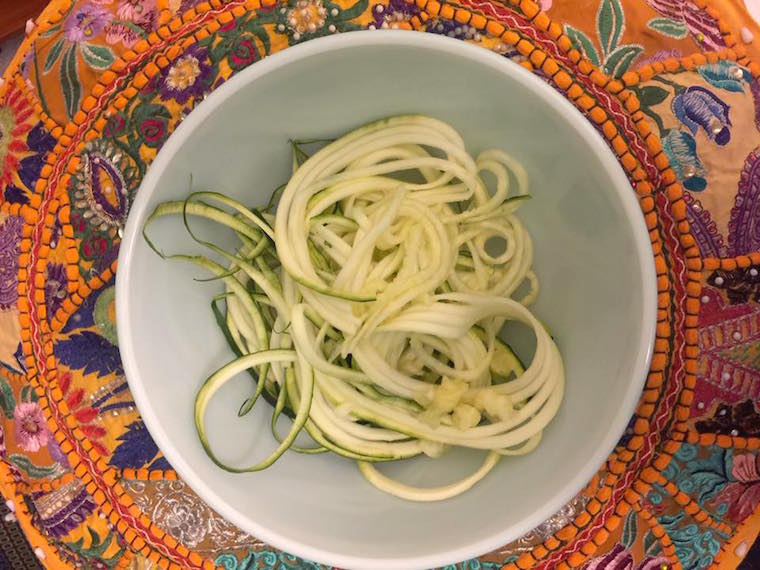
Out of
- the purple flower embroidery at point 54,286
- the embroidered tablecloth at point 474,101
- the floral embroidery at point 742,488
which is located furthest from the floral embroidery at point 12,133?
the floral embroidery at point 742,488

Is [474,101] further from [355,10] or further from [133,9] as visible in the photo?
[133,9]

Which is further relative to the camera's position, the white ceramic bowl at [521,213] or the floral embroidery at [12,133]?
the floral embroidery at [12,133]

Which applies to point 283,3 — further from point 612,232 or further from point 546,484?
point 546,484

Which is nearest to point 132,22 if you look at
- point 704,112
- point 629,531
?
point 704,112

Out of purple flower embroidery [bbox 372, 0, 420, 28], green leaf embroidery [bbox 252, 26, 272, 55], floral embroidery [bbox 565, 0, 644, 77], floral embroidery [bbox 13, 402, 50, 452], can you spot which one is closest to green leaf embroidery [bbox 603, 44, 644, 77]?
floral embroidery [bbox 565, 0, 644, 77]

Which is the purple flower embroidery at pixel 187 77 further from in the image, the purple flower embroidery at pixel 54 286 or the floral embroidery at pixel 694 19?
the floral embroidery at pixel 694 19

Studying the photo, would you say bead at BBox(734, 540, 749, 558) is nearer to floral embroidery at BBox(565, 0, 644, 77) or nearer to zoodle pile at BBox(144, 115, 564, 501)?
zoodle pile at BBox(144, 115, 564, 501)
